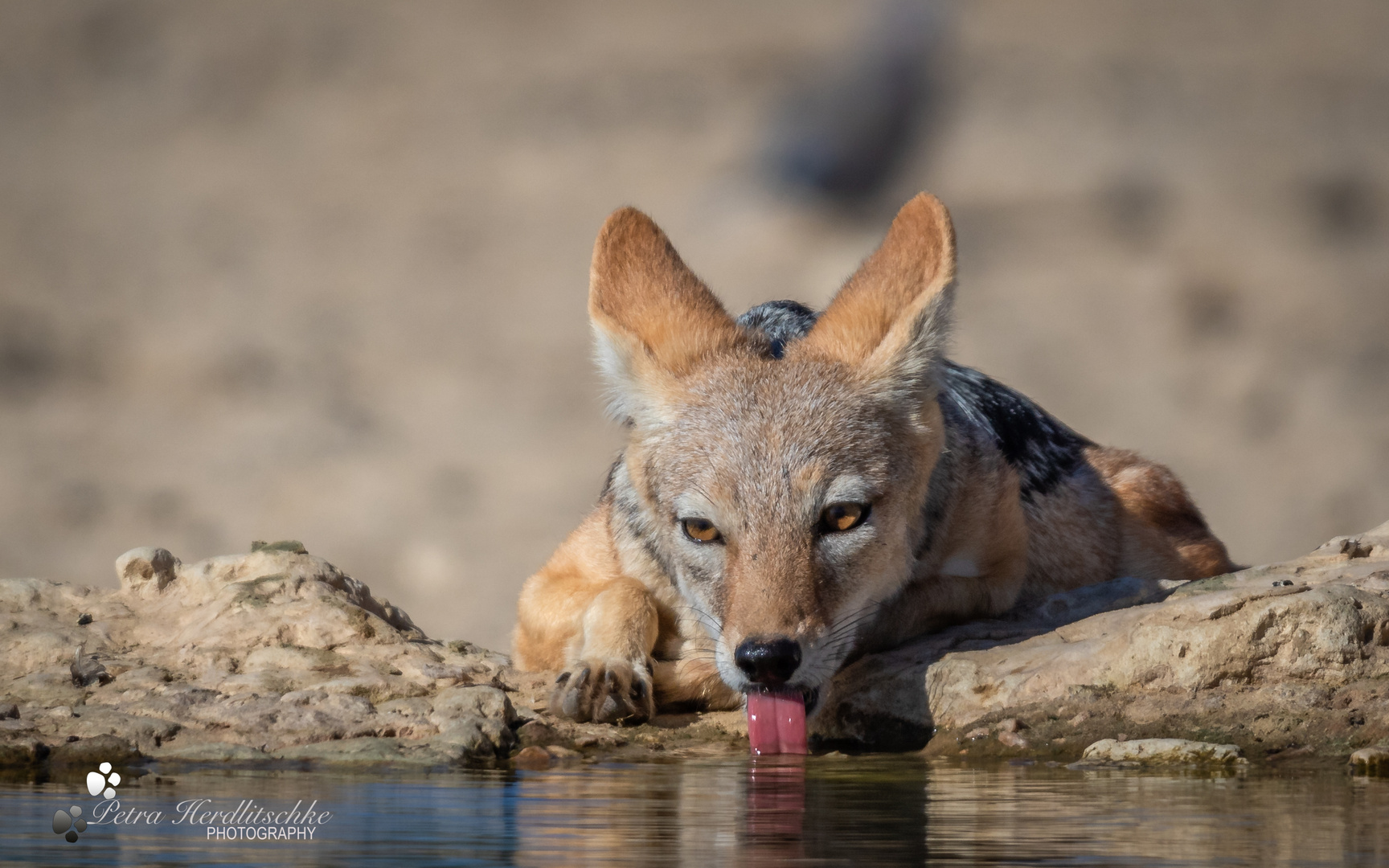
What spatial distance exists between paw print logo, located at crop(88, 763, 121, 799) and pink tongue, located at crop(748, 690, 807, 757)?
1.97 m

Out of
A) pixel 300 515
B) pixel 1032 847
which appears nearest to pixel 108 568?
pixel 300 515

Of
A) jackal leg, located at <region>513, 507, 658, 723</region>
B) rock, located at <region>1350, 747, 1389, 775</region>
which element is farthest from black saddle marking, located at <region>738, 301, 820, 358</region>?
rock, located at <region>1350, 747, 1389, 775</region>

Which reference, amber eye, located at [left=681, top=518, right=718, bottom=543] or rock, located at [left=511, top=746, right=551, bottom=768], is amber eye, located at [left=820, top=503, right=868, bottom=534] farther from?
rock, located at [left=511, top=746, right=551, bottom=768]

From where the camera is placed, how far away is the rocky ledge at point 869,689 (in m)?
4.55

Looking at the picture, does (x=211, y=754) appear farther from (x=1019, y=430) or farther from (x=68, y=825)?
(x=1019, y=430)

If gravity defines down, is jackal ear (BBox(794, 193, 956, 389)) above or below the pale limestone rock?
above

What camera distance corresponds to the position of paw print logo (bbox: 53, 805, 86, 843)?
3260mm

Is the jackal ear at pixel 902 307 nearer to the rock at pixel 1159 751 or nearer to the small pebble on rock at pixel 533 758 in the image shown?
the rock at pixel 1159 751

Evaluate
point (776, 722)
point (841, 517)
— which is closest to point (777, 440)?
point (841, 517)

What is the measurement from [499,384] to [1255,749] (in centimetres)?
1112

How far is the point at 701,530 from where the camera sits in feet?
16.7

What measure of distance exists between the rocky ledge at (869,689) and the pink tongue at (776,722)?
0.27m

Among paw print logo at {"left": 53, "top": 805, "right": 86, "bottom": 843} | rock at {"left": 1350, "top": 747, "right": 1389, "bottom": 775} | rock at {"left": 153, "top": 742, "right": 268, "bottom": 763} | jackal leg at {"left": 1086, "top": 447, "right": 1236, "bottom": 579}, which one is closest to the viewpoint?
paw print logo at {"left": 53, "top": 805, "right": 86, "bottom": 843}

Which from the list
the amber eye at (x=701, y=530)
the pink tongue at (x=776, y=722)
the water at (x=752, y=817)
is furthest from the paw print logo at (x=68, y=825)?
the amber eye at (x=701, y=530)
